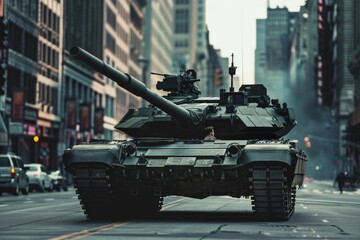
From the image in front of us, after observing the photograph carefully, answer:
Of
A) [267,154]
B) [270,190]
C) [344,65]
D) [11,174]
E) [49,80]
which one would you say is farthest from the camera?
[344,65]

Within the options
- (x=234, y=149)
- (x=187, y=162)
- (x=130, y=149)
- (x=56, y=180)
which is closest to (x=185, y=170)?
(x=187, y=162)

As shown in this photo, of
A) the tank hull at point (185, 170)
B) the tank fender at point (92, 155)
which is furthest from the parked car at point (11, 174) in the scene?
the tank fender at point (92, 155)

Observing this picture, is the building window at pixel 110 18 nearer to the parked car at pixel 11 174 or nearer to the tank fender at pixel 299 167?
the parked car at pixel 11 174

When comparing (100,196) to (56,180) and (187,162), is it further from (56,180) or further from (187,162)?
(56,180)

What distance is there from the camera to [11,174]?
144 ft

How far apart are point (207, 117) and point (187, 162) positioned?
2808 millimetres

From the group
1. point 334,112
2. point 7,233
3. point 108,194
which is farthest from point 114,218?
point 334,112

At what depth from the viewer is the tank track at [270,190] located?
21031 millimetres

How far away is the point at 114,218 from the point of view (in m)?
22.9

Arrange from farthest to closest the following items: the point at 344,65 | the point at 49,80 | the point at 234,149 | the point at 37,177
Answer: the point at 344,65, the point at 49,80, the point at 37,177, the point at 234,149

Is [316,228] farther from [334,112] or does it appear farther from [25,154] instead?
[334,112]

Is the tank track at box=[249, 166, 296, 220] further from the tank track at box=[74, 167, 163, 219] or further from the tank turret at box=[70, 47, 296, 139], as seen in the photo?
the tank track at box=[74, 167, 163, 219]

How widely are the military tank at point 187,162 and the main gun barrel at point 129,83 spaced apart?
2cm

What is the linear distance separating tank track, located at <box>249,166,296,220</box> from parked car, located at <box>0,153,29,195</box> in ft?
77.4
